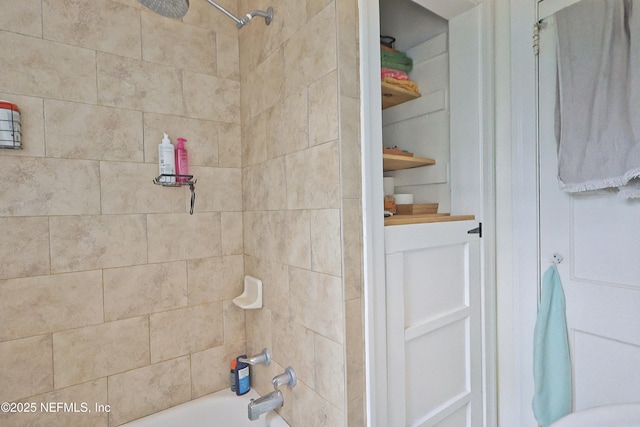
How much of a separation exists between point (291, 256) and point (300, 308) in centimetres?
21

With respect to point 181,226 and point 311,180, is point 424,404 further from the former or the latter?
point 181,226

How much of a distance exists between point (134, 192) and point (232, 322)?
82 cm

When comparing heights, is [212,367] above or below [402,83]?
below

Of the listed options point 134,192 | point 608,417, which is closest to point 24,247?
point 134,192

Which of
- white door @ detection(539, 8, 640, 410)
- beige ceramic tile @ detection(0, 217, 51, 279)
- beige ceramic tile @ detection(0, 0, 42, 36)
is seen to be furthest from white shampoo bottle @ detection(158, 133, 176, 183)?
white door @ detection(539, 8, 640, 410)

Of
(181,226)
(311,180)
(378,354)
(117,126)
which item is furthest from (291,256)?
(117,126)

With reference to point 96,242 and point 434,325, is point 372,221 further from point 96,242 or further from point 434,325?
point 96,242

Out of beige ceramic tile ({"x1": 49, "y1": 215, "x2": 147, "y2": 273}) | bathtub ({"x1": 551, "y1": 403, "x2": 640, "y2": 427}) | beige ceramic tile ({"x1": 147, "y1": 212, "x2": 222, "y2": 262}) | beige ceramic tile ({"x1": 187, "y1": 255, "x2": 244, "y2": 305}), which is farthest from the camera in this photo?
beige ceramic tile ({"x1": 187, "y1": 255, "x2": 244, "y2": 305})

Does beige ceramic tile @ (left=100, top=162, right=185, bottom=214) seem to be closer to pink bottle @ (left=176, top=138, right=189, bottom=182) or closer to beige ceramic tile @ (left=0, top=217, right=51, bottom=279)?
pink bottle @ (left=176, top=138, right=189, bottom=182)

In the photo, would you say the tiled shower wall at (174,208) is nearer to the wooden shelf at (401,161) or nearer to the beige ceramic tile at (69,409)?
the beige ceramic tile at (69,409)

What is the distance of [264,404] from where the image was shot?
1353 mm

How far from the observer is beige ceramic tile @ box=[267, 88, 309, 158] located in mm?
1243

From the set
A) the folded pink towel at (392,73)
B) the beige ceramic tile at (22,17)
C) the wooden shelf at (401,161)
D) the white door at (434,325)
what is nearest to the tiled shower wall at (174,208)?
the beige ceramic tile at (22,17)

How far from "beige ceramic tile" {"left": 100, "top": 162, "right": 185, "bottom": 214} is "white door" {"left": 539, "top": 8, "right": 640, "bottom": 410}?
166 cm
